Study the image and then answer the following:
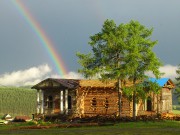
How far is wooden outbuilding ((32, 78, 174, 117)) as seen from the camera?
52688mm

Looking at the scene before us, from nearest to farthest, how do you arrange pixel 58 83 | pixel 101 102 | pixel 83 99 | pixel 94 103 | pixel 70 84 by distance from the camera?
pixel 58 83
pixel 70 84
pixel 83 99
pixel 101 102
pixel 94 103

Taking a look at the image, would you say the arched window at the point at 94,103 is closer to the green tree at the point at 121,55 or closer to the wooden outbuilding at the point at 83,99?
the wooden outbuilding at the point at 83,99

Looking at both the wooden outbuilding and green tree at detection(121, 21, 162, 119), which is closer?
green tree at detection(121, 21, 162, 119)

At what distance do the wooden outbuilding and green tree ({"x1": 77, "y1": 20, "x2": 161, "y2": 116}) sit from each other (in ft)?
20.4

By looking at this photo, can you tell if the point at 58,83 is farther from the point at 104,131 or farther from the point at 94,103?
the point at 104,131

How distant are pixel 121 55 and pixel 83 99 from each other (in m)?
10.2

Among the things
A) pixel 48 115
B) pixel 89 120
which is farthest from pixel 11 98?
pixel 89 120

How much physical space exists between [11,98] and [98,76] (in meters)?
91.5

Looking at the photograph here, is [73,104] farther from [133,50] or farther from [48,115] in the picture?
[133,50]

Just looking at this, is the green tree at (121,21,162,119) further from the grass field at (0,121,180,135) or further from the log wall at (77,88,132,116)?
the grass field at (0,121,180,135)

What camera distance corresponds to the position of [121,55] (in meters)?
46.8

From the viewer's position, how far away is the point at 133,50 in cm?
4512

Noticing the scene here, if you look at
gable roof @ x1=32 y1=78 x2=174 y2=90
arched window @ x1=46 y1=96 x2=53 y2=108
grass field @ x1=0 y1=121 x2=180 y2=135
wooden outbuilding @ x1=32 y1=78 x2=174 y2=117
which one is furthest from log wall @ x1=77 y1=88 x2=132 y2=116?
grass field @ x1=0 y1=121 x2=180 y2=135

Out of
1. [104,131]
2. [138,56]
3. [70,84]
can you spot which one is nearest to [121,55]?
[138,56]
